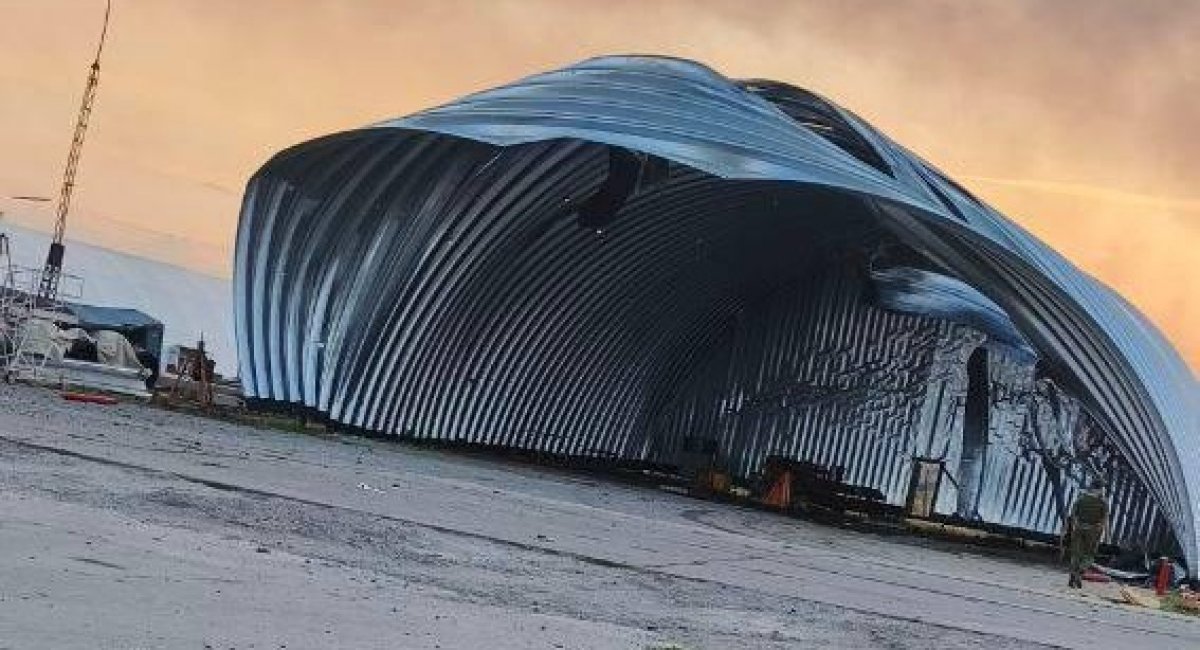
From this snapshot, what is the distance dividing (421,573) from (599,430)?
1123 inches

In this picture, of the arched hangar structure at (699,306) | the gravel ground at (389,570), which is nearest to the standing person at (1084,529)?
the gravel ground at (389,570)

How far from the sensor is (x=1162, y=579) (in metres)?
23.6

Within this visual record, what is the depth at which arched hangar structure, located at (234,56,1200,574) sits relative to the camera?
2378 centimetres

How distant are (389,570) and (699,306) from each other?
29423mm

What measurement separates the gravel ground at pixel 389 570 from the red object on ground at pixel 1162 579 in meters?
4.29

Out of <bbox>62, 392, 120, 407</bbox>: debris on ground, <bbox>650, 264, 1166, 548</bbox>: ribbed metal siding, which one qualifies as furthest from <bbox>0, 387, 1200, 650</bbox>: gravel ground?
<bbox>650, 264, 1166, 548</bbox>: ribbed metal siding

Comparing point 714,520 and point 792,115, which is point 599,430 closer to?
point 792,115

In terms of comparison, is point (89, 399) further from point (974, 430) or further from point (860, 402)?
point (974, 430)

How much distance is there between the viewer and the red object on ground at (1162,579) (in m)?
23.1

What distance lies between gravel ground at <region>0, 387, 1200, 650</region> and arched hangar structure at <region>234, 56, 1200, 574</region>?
6716mm

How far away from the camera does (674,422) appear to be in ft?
132

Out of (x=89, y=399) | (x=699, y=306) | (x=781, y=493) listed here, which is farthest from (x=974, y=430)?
(x=89, y=399)

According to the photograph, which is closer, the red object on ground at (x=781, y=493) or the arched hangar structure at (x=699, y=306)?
the arched hangar structure at (x=699, y=306)

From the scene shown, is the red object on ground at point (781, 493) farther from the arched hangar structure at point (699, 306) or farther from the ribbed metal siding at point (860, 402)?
the ribbed metal siding at point (860, 402)
